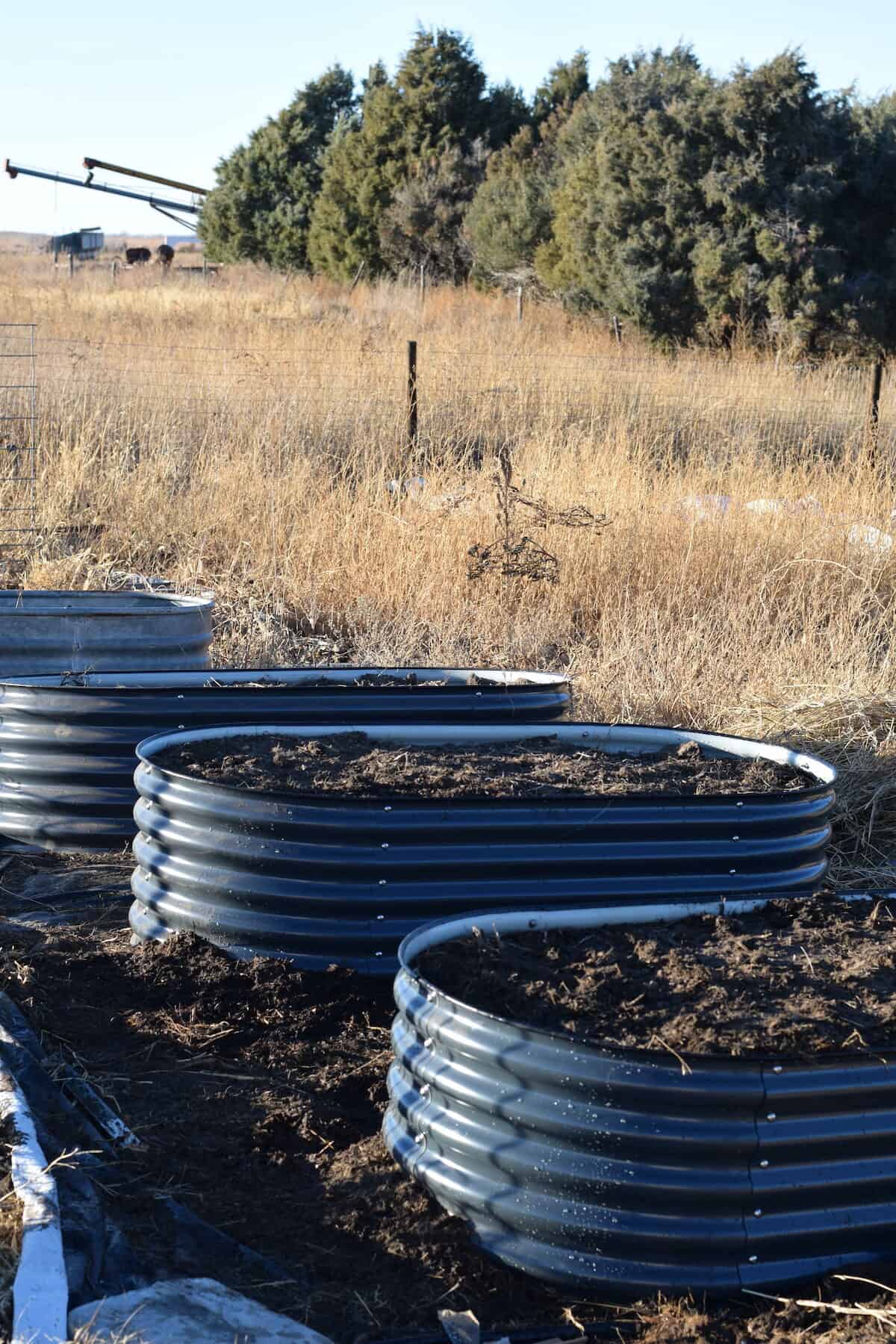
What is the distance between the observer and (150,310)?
2002 cm

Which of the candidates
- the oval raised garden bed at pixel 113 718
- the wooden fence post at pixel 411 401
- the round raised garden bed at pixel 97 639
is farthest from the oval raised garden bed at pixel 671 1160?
the wooden fence post at pixel 411 401

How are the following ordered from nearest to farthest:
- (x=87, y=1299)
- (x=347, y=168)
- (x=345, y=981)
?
(x=87, y=1299), (x=345, y=981), (x=347, y=168)

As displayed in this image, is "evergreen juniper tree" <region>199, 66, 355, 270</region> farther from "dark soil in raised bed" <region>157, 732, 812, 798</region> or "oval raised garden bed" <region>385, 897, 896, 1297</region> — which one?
"oval raised garden bed" <region>385, 897, 896, 1297</region>

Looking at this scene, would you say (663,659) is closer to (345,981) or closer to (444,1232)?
(345,981)

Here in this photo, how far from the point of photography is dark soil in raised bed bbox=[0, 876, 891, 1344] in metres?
2.19

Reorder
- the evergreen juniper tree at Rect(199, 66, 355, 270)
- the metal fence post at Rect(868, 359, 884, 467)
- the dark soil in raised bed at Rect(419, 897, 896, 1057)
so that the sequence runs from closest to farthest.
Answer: the dark soil in raised bed at Rect(419, 897, 896, 1057), the metal fence post at Rect(868, 359, 884, 467), the evergreen juniper tree at Rect(199, 66, 355, 270)

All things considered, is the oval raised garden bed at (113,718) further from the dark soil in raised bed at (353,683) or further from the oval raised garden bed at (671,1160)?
the oval raised garden bed at (671,1160)

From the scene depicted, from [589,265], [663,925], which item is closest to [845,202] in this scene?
[589,265]

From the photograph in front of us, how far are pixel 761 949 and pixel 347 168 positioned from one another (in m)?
27.0

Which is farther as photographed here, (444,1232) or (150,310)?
(150,310)

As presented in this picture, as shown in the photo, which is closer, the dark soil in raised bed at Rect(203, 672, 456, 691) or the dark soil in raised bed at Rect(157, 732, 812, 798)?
the dark soil in raised bed at Rect(157, 732, 812, 798)

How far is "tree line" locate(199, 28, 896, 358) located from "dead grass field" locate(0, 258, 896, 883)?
22.9 ft

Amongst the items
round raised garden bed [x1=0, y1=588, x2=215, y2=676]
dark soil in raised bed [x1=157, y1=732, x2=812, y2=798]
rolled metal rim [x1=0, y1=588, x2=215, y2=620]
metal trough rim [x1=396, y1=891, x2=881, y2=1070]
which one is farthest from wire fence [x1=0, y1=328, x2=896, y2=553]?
metal trough rim [x1=396, y1=891, x2=881, y2=1070]

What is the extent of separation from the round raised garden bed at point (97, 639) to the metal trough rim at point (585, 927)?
2.66 meters
